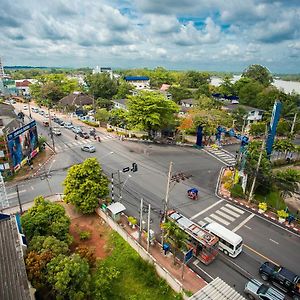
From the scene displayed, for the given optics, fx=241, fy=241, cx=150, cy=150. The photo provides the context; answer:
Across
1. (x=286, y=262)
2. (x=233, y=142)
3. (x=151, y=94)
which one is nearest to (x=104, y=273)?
(x=286, y=262)

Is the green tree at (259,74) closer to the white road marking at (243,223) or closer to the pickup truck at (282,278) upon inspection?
the white road marking at (243,223)

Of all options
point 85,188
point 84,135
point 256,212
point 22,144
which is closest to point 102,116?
point 84,135

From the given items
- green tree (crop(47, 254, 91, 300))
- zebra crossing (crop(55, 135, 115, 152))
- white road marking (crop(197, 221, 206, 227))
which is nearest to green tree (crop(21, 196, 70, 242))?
green tree (crop(47, 254, 91, 300))

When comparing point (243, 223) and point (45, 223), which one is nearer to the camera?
point (45, 223)

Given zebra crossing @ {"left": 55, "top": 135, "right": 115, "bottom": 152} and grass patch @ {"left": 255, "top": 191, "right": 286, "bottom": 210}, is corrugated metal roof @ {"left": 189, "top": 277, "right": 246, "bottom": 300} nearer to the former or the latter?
grass patch @ {"left": 255, "top": 191, "right": 286, "bottom": 210}

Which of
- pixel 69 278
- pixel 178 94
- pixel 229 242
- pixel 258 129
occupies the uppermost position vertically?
pixel 178 94

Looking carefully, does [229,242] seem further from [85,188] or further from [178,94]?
[178,94]

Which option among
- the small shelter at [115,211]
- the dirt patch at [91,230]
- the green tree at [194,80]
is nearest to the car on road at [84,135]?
the dirt patch at [91,230]
